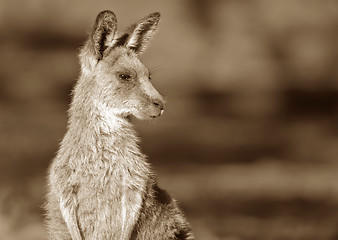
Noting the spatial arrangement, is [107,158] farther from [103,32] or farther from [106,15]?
[106,15]

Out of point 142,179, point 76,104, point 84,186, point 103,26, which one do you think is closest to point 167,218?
point 142,179

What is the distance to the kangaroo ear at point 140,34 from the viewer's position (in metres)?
9.93

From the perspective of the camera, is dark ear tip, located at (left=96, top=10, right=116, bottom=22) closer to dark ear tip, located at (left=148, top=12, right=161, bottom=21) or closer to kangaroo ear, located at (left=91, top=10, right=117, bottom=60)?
kangaroo ear, located at (left=91, top=10, right=117, bottom=60)

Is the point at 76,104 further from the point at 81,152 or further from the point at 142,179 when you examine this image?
the point at 142,179

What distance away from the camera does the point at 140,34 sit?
1006 centimetres

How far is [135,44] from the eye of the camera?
10.1 metres

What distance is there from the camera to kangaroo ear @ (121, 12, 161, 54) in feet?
32.6

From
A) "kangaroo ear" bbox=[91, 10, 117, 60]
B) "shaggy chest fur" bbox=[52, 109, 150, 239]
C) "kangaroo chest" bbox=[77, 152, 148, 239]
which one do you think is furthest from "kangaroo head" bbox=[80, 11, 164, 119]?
"kangaroo chest" bbox=[77, 152, 148, 239]

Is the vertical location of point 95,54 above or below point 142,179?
above

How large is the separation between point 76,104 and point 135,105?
0.79m

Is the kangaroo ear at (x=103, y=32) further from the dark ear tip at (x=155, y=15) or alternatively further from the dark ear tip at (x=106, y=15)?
the dark ear tip at (x=155, y=15)

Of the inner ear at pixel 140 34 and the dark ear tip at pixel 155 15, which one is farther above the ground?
the dark ear tip at pixel 155 15

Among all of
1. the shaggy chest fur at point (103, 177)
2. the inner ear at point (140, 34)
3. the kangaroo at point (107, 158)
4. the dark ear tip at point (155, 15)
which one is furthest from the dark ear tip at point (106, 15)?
the shaggy chest fur at point (103, 177)

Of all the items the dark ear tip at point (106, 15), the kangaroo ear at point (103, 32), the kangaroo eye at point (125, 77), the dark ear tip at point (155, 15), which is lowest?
the kangaroo eye at point (125, 77)
